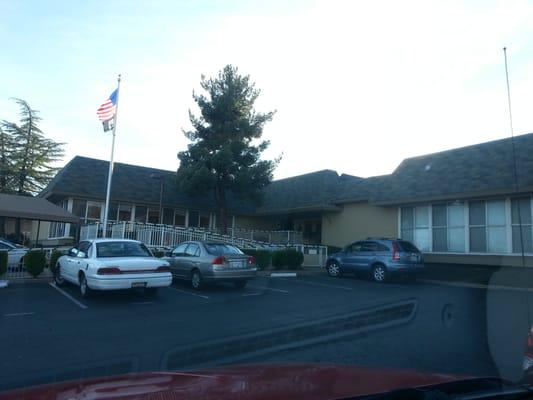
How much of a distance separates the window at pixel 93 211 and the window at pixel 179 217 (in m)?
4.62

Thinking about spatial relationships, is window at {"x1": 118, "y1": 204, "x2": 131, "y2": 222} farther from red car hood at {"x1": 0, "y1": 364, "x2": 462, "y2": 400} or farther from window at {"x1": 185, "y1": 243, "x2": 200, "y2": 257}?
red car hood at {"x1": 0, "y1": 364, "x2": 462, "y2": 400}

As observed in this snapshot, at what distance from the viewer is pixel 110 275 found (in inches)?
426

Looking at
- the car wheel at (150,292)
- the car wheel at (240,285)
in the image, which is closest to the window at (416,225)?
the car wheel at (240,285)

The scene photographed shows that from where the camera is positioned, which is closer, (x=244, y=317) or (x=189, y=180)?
(x=244, y=317)

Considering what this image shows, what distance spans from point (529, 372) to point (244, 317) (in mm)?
6030

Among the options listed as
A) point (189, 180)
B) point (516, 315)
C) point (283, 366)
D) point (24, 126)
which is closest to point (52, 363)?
point (283, 366)

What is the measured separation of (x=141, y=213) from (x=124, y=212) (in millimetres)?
1066

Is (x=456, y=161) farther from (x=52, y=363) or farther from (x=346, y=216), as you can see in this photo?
(x=52, y=363)

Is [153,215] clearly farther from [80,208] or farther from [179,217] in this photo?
[80,208]

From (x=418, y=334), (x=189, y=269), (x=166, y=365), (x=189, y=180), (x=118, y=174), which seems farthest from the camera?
(x=118, y=174)

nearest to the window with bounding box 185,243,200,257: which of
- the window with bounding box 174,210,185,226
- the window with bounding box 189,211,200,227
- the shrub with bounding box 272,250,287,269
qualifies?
the shrub with bounding box 272,250,287,269

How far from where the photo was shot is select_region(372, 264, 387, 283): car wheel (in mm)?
16684

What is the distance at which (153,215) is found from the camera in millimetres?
27609

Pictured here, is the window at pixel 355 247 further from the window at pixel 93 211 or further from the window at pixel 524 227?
the window at pixel 93 211
